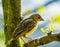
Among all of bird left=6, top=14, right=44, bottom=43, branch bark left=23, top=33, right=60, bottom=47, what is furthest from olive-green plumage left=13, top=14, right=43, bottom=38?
branch bark left=23, top=33, right=60, bottom=47

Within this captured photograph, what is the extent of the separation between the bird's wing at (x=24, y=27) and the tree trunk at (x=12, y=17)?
2.0 inches

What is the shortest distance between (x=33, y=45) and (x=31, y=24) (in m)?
0.38

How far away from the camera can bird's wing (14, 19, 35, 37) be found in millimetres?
1731

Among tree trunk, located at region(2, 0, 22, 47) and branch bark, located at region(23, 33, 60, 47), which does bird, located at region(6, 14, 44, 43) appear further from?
branch bark, located at region(23, 33, 60, 47)

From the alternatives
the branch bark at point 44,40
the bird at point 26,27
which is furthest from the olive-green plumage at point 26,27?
the branch bark at point 44,40

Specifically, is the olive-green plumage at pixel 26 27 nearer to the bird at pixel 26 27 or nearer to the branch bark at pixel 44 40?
the bird at pixel 26 27

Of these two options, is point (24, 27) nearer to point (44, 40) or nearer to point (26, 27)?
point (26, 27)

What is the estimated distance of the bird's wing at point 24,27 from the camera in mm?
1731

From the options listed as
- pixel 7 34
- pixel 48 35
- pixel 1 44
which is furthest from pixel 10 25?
pixel 48 35

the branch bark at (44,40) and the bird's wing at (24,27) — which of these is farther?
the bird's wing at (24,27)

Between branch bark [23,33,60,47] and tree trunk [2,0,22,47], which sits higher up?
tree trunk [2,0,22,47]

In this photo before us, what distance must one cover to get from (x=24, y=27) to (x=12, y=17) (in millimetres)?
100

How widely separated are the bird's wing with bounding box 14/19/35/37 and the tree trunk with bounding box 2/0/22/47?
0.05 meters

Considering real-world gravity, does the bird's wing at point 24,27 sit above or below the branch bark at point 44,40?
above
